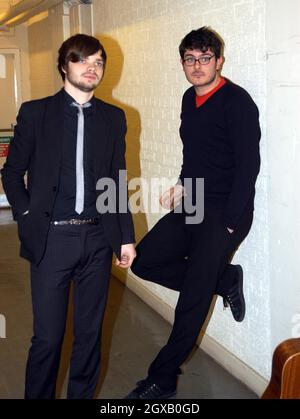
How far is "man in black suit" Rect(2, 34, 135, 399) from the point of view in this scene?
8.08 ft

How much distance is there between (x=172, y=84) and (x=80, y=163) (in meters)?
1.55

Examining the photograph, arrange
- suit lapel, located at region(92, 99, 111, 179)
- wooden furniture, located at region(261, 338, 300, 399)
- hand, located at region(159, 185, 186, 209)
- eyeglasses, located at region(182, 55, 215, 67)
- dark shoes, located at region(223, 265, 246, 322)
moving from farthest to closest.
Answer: hand, located at region(159, 185, 186, 209), dark shoes, located at region(223, 265, 246, 322), eyeglasses, located at region(182, 55, 215, 67), suit lapel, located at region(92, 99, 111, 179), wooden furniture, located at region(261, 338, 300, 399)

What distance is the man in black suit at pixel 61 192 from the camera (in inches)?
97.0

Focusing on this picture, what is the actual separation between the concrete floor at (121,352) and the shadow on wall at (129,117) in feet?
2.03

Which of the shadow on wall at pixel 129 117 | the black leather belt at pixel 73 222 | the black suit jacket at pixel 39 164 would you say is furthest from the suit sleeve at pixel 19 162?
the shadow on wall at pixel 129 117

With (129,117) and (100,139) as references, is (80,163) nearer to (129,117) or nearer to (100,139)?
(100,139)

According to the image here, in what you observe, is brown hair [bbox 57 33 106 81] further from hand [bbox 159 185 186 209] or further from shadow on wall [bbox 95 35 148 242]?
shadow on wall [bbox 95 35 148 242]

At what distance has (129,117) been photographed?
480 centimetres

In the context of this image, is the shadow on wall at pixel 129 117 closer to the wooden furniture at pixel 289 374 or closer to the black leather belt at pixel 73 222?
the black leather belt at pixel 73 222

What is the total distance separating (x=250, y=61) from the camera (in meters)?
2.94

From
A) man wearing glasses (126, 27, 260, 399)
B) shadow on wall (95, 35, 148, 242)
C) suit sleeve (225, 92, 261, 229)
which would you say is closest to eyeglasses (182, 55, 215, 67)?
man wearing glasses (126, 27, 260, 399)

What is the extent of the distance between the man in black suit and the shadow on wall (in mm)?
2032

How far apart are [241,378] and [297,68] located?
1692mm

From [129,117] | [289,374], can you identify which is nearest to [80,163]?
[289,374]
